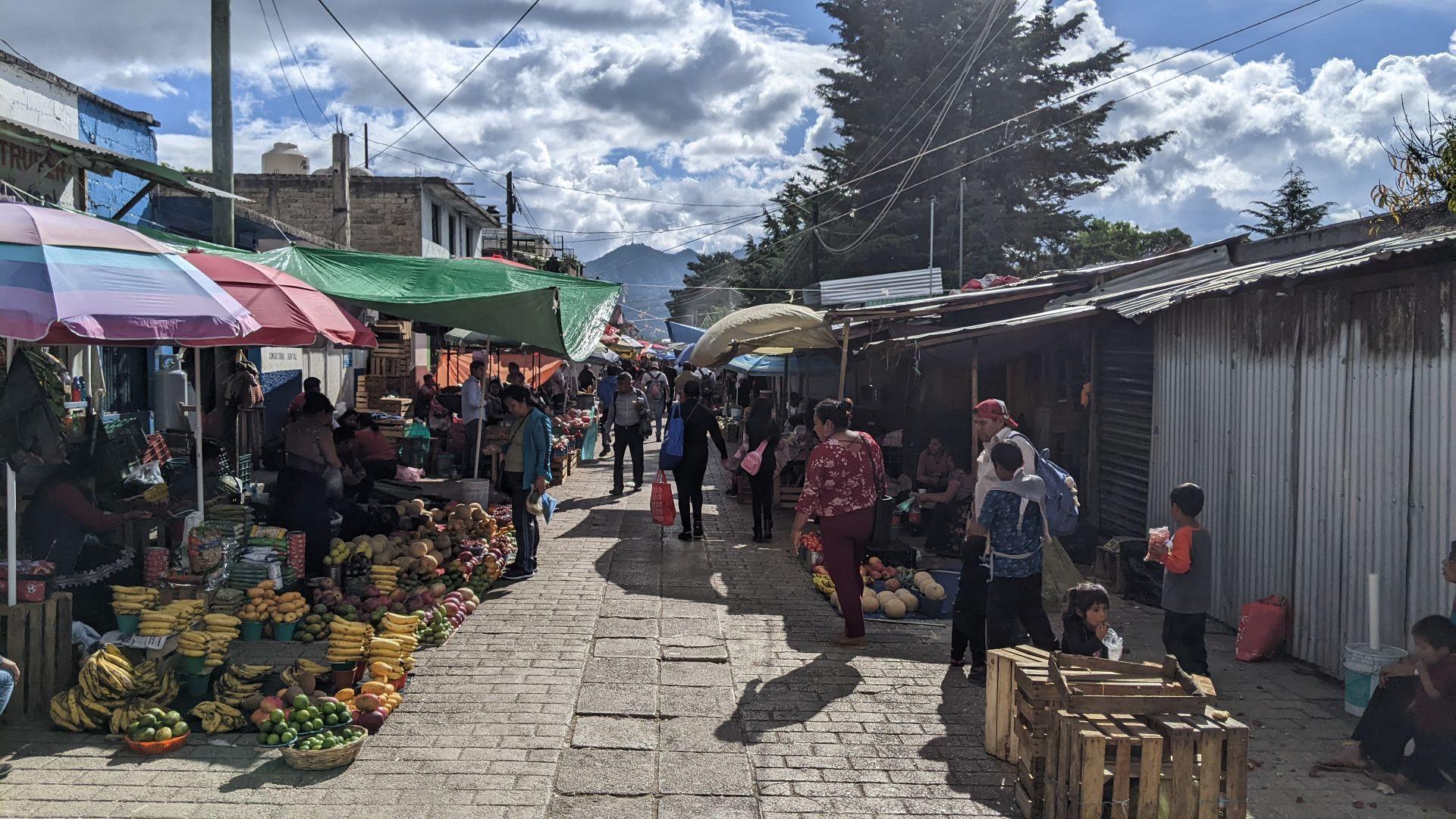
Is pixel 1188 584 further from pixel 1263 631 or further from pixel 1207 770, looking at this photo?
pixel 1207 770

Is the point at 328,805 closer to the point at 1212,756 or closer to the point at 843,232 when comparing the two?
the point at 1212,756

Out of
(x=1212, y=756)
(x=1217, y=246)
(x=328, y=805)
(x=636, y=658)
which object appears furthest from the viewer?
(x=1217, y=246)

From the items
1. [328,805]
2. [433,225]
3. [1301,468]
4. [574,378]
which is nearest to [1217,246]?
[1301,468]

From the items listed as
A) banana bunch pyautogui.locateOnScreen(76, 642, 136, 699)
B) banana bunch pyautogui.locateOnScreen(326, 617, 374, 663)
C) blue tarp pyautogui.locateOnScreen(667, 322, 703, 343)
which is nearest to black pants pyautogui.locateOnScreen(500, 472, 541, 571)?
banana bunch pyautogui.locateOnScreen(326, 617, 374, 663)

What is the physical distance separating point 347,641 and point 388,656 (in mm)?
286

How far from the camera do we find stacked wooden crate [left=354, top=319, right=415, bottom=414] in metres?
20.2

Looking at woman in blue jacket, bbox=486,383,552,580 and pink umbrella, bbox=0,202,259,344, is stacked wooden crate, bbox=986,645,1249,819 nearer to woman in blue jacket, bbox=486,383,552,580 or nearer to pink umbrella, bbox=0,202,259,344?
pink umbrella, bbox=0,202,259,344

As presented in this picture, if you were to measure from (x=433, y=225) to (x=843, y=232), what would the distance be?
13.5 metres

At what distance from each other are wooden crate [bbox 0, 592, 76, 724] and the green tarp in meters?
3.19

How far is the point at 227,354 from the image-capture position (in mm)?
12156

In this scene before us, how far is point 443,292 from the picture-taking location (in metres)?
8.73

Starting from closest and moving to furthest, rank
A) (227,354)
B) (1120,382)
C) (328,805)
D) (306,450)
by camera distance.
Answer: (328,805)
(306,450)
(1120,382)
(227,354)

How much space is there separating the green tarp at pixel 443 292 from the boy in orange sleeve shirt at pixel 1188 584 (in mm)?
5362

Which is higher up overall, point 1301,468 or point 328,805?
point 1301,468
